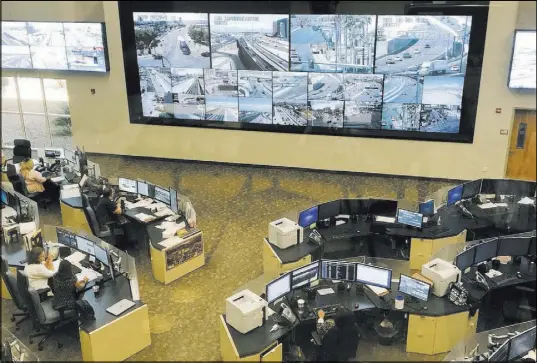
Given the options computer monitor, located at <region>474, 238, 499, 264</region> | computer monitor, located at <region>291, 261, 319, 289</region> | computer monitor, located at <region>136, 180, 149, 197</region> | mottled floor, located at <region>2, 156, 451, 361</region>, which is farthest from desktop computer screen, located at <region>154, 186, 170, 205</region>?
computer monitor, located at <region>474, 238, 499, 264</region>

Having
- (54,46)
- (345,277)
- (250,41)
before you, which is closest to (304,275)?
(345,277)

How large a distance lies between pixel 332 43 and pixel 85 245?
496 centimetres

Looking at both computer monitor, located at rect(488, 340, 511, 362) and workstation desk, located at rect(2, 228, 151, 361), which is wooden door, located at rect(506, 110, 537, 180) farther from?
workstation desk, located at rect(2, 228, 151, 361)

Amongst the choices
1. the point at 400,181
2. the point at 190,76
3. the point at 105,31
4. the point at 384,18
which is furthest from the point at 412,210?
the point at 105,31

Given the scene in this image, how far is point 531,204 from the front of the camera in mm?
7301

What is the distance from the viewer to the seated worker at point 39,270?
5.36m

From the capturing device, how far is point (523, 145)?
539 cm

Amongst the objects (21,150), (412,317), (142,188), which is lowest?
(412,317)

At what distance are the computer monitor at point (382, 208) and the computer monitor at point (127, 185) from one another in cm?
313

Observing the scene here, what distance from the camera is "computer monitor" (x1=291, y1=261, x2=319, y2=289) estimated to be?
17.3ft

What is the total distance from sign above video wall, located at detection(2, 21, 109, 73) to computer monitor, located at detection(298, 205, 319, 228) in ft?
10.7

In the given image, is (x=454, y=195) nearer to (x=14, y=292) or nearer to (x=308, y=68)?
(x=308, y=68)

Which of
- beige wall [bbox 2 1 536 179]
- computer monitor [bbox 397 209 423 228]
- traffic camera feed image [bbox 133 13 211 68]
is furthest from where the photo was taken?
traffic camera feed image [bbox 133 13 211 68]

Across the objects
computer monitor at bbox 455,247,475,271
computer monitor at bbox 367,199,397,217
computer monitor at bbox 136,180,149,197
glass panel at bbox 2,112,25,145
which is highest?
glass panel at bbox 2,112,25,145
